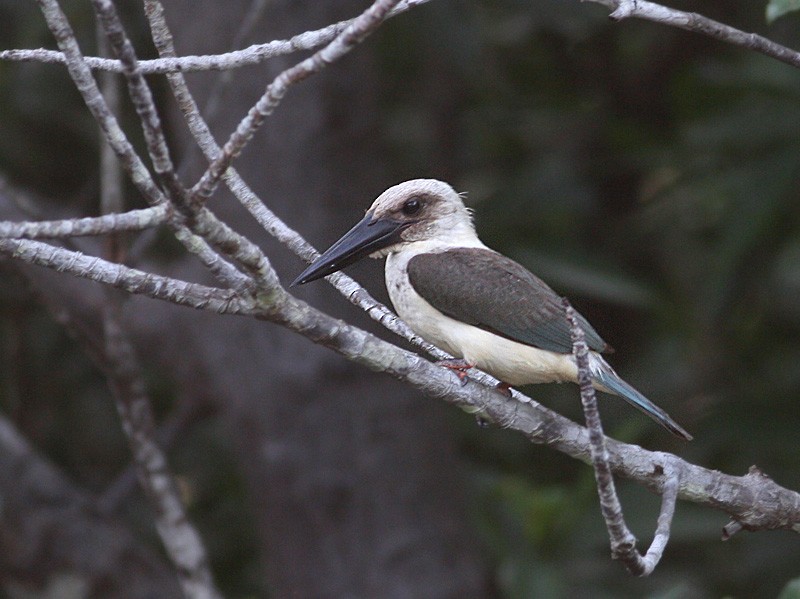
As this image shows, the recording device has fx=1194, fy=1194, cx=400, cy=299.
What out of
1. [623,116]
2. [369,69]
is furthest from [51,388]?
[623,116]

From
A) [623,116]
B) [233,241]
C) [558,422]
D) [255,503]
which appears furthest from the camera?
[623,116]

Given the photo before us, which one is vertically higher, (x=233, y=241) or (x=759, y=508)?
(x=233, y=241)

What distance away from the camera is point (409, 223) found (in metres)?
3.20

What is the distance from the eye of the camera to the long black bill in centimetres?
278

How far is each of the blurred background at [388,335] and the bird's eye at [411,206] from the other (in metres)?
0.97

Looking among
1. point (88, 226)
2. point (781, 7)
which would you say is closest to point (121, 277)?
point (88, 226)

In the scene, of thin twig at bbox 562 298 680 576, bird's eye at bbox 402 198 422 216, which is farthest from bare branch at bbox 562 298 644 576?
bird's eye at bbox 402 198 422 216

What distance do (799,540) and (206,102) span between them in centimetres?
295

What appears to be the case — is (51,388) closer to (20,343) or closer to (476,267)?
(20,343)

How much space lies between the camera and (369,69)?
4805 millimetres

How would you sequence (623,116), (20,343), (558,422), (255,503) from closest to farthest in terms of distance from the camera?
1. (558,422)
2. (255,503)
3. (20,343)
4. (623,116)

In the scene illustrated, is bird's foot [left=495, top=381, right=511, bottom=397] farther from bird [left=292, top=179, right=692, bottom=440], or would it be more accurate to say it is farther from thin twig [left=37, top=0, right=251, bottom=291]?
thin twig [left=37, top=0, right=251, bottom=291]

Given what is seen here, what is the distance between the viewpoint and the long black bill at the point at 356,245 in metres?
2.78

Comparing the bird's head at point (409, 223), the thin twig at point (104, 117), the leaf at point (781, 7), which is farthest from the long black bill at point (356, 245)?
the leaf at point (781, 7)
